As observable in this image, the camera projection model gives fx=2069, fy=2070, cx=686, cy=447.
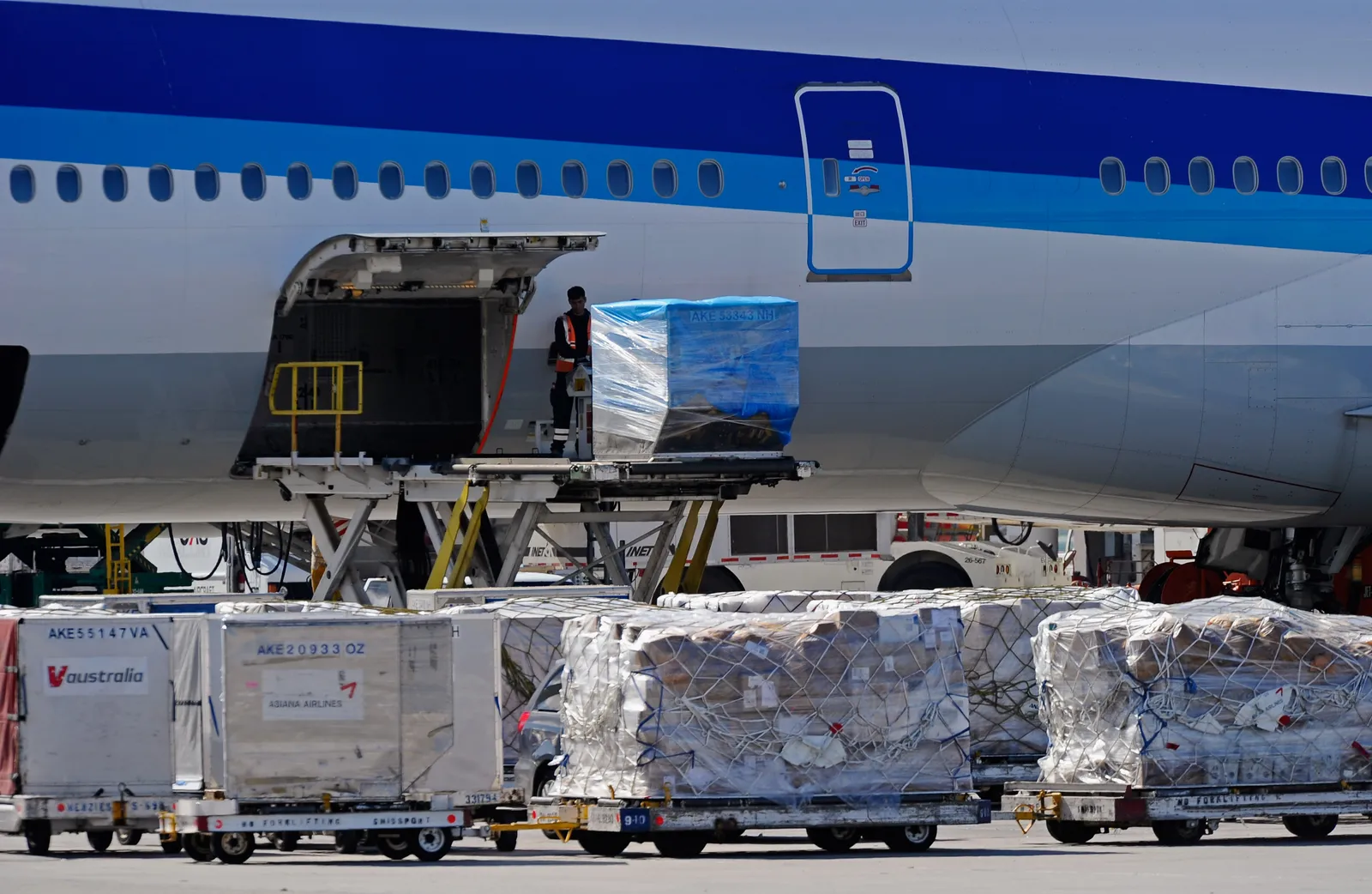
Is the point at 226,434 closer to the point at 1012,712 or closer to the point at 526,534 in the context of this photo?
the point at 526,534

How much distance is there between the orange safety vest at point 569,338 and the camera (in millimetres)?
15930

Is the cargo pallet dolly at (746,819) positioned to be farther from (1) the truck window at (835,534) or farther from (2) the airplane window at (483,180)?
(1) the truck window at (835,534)

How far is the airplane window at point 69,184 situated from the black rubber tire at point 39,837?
5.06 m

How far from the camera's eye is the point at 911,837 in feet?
39.0

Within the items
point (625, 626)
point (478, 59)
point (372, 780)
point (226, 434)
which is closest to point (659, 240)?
point (478, 59)

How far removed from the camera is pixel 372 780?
38.0 feet

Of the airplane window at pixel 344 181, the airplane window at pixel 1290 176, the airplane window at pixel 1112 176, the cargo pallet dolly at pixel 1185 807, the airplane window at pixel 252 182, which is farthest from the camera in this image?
the airplane window at pixel 1290 176

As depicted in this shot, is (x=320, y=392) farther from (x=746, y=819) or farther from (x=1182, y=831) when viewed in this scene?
(x=1182, y=831)

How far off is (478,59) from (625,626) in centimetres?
554

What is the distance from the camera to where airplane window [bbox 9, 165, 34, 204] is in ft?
49.1

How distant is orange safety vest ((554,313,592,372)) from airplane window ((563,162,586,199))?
0.94m

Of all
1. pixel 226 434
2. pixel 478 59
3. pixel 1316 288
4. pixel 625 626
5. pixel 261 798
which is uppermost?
pixel 478 59

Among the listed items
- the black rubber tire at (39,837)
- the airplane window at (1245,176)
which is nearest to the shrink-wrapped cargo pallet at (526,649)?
the black rubber tire at (39,837)

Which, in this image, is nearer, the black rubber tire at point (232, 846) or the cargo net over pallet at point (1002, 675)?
the black rubber tire at point (232, 846)
